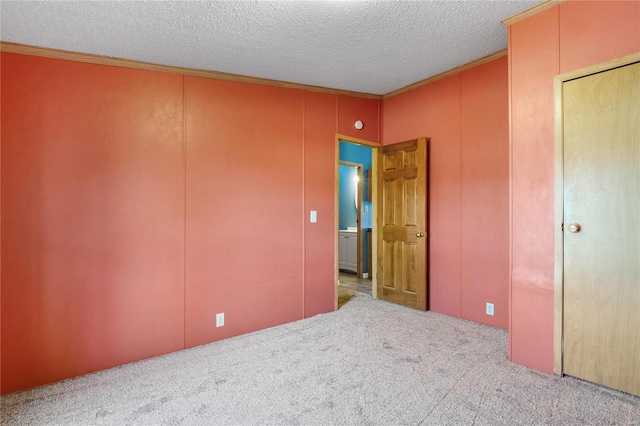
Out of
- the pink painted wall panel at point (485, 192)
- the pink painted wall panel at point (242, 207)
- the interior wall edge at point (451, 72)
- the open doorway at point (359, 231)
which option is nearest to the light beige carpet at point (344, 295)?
the open doorway at point (359, 231)

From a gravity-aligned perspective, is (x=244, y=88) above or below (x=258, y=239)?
above

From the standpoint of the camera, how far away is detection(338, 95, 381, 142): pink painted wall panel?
4055mm

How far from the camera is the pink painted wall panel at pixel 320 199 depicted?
12.4 feet

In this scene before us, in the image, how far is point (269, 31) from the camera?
255 centimetres

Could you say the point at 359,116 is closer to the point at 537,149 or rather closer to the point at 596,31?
the point at 537,149

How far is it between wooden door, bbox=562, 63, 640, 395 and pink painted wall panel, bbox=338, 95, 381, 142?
2.23 m

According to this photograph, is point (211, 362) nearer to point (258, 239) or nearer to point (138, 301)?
point (138, 301)

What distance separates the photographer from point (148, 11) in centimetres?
223

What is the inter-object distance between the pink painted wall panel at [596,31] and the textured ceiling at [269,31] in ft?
0.96

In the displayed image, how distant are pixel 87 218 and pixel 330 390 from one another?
2.16 m

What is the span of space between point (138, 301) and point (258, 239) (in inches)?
45.5

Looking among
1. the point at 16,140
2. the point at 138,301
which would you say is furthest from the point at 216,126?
the point at 138,301

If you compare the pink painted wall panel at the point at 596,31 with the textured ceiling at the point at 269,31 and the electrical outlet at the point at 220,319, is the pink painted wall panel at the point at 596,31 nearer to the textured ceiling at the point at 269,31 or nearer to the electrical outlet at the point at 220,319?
the textured ceiling at the point at 269,31

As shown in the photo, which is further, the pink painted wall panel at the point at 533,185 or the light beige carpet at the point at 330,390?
the pink painted wall panel at the point at 533,185
